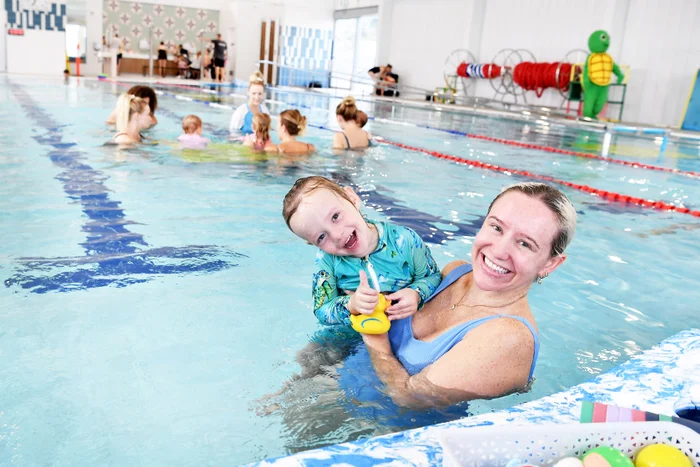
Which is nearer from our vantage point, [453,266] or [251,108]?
[453,266]

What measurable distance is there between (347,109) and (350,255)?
20.2 ft

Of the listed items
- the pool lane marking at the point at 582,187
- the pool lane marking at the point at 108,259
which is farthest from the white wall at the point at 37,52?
the pool lane marking at the point at 108,259

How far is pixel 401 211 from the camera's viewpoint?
5.48m

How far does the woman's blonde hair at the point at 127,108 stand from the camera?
7.30 metres

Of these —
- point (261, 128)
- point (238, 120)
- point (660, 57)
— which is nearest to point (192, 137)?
point (261, 128)

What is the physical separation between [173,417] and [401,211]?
3.52 m

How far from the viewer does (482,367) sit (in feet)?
6.05

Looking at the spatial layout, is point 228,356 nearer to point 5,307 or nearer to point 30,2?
point 5,307

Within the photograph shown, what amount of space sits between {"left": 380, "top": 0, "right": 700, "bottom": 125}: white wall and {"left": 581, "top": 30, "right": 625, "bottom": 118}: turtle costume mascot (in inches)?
33.3

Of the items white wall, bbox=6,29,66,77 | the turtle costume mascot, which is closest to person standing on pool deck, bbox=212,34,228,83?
white wall, bbox=6,29,66,77

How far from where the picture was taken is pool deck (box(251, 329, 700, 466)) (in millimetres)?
1342

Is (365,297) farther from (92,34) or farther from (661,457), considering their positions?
(92,34)

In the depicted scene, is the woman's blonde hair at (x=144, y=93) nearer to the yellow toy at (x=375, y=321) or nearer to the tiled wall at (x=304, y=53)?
the yellow toy at (x=375, y=321)

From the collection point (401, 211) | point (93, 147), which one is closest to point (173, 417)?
point (401, 211)
